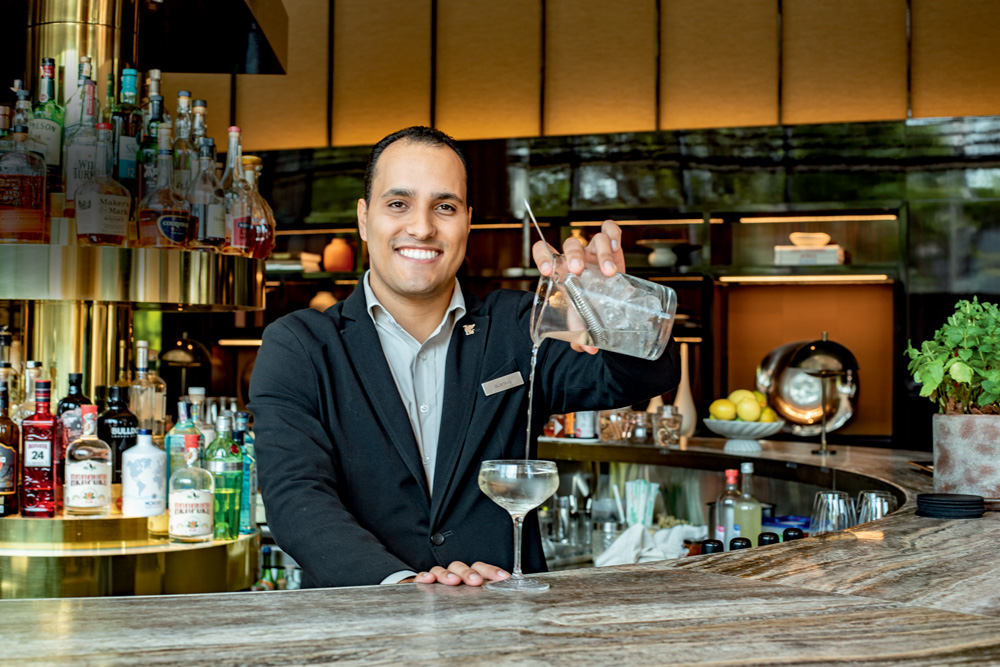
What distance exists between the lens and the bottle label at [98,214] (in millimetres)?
1885

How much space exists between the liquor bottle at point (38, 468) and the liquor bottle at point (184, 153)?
0.53m

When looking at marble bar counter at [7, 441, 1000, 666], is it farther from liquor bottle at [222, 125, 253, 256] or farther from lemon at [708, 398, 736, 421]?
lemon at [708, 398, 736, 421]

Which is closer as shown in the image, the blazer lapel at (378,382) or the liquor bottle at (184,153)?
the blazer lapel at (378,382)

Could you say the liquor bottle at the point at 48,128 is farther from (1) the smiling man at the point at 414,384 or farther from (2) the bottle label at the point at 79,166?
(1) the smiling man at the point at 414,384

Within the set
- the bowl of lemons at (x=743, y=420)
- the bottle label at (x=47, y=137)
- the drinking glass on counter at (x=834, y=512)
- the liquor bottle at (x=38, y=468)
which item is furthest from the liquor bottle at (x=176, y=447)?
the bowl of lemons at (x=743, y=420)

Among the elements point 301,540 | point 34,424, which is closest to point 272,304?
point 34,424

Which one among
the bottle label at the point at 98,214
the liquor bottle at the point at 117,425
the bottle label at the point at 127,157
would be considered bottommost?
the liquor bottle at the point at 117,425

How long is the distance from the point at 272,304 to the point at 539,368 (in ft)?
14.0

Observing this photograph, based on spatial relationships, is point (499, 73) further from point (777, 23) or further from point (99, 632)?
point (99, 632)

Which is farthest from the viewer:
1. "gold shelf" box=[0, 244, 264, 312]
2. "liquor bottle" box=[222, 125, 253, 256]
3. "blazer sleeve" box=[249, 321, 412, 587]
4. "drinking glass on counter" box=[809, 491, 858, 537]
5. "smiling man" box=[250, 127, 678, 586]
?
"liquor bottle" box=[222, 125, 253, 256]

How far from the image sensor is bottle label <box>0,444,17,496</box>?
1976 millimetres

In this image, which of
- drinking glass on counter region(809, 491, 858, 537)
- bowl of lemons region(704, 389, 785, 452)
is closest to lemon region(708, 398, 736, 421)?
bowl of lemons region(704, 389, 785, 452)

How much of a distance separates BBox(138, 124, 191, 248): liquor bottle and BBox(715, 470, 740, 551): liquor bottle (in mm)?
1587

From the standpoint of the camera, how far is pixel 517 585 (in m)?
1.15
